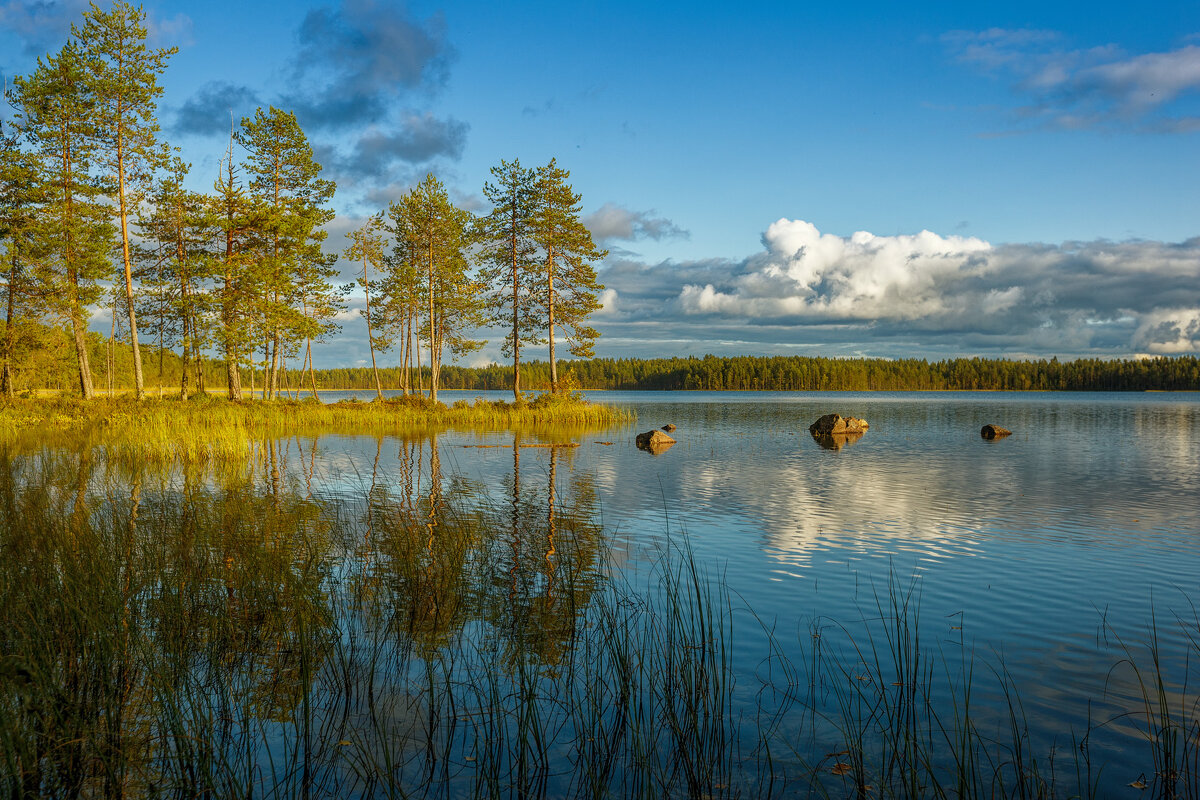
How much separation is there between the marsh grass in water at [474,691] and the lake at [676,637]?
0.04m

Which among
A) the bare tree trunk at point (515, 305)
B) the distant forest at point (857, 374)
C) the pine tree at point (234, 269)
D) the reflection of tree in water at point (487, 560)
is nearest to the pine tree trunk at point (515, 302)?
the bare tree trunk at point (515, 305)

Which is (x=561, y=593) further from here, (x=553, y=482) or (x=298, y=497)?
(x=553, y=482)

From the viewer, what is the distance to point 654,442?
96.8 ft

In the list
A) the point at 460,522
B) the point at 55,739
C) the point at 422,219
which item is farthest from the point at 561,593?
the point at 422,219

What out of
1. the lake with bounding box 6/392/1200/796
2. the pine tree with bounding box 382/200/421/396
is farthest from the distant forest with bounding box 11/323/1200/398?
the lake with bounding box 6/392/1200/796

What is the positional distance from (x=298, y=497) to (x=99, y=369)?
129808mm

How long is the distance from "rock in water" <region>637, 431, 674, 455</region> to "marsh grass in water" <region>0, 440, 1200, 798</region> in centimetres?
1933

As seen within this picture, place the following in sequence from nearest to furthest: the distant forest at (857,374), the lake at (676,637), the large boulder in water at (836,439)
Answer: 1. the lake at (676,637)
2. the large boulder in water at (836,439)
3. the distant forest at (857,374)

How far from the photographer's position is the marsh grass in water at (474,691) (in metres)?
4.45

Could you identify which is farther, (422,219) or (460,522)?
(422,219)

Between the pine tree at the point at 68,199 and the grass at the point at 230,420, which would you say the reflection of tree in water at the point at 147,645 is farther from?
the pine tree at the point at 68,199

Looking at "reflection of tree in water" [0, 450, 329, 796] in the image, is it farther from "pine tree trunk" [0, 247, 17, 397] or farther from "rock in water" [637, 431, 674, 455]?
"pine tree trunk" [0, 247, 17, 397]

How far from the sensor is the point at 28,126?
107 ft

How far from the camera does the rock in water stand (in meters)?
29.1
